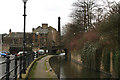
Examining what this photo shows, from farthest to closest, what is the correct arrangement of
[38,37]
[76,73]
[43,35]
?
[43,35]
[38,37]
[76,73]

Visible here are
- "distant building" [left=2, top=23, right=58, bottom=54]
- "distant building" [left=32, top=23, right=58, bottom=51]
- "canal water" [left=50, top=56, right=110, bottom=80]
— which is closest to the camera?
"canal water" [left=50, top=56, right=110, bottom=80]

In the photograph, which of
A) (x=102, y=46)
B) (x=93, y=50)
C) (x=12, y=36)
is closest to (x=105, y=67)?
(x=102, y=46)

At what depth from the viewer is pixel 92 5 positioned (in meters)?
36.5

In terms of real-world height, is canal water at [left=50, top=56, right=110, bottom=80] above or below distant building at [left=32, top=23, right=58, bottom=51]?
below

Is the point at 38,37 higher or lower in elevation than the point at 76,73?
higher

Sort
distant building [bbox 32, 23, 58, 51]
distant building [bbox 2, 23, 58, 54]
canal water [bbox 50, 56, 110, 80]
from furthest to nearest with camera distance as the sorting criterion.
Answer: distant building [bbox 32, 23, 58, 51] < distant building [bbox 2, 23, 58, 54] < canal water [bbox 50, 56, 110, 80]

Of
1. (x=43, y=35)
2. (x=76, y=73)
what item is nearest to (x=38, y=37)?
(x=43, y=35)

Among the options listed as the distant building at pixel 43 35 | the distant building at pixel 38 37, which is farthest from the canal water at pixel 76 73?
the distant building at pixel 43 35

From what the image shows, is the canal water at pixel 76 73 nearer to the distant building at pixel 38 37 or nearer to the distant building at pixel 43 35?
the distant building at pixel 38 37

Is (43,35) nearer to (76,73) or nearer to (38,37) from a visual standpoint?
(38,37)

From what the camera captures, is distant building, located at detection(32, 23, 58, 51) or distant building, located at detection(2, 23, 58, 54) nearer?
distant building, located at detection(2, 23, 58, 54)

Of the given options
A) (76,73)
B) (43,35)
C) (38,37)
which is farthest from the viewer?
(43,35)

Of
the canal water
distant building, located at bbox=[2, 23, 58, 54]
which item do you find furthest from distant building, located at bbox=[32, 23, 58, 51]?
the canal water

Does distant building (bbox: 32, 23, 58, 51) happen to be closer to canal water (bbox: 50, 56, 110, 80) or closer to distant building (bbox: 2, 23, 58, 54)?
distant building (bbox: 2, 23, 58, 54)
